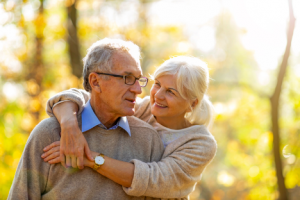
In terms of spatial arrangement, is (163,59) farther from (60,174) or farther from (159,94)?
(60,174)

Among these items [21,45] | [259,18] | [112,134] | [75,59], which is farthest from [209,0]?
[112,134]

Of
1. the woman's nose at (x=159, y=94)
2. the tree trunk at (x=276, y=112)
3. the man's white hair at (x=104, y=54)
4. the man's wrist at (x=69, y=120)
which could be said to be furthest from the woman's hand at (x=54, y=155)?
the tree trunk at (x=276, y=112)

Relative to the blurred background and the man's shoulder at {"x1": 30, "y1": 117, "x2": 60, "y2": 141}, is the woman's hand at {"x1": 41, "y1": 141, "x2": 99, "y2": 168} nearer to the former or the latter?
the man's shoulder at {"x1": 30, "y1": 117, "x2": 60, "y2": 141}

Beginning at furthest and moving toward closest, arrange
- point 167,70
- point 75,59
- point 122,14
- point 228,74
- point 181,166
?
point 228,74 < point 122,14 < point 75,59 < point 167,70 < point 181,166

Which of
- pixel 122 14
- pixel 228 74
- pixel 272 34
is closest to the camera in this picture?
pixel 272 34

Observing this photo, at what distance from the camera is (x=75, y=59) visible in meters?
4.88

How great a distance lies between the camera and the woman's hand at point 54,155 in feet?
6.64

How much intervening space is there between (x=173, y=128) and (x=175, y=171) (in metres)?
0.52

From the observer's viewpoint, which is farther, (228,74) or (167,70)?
(228,74)

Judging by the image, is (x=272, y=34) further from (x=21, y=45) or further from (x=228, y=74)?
(x=228, y=74)

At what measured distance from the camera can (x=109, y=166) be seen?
2.05m

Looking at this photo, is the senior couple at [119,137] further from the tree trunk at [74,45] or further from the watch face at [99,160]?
the tree trunk at [74,45]

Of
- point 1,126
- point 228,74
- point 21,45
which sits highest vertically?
point 21,45

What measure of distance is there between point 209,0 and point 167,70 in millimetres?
5563
